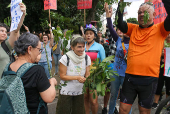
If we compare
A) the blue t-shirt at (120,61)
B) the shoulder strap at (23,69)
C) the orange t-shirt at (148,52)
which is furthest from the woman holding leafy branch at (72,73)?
the shoulder strap at (23,69)

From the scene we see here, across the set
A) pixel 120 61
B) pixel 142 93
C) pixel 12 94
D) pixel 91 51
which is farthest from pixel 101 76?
pixel 12 94

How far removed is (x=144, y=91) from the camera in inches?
82.0

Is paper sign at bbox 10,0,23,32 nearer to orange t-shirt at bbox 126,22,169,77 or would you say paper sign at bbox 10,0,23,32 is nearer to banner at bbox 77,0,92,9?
orange t-shirt at bbox 126,22,169,77

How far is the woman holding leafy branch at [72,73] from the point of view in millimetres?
2436

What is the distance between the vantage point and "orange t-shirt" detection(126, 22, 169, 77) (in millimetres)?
2029

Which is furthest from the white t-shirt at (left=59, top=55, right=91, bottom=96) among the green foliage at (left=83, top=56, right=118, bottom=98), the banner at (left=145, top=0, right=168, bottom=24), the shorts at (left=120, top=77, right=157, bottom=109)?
the banner at (left=145, top=0, right=168, bottom=24)

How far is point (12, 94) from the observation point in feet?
4.25

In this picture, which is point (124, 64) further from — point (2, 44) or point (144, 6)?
point (2, 44)

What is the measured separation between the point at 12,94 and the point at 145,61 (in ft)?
5.62

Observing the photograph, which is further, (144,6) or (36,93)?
(144,6)

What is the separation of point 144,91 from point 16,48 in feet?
5.88

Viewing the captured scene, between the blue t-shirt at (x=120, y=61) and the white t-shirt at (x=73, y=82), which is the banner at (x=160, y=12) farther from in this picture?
the white t-shirt at (x=73, y=82)

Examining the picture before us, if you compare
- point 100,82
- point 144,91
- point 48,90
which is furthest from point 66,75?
point 144,91

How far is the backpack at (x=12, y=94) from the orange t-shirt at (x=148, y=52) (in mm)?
1512
